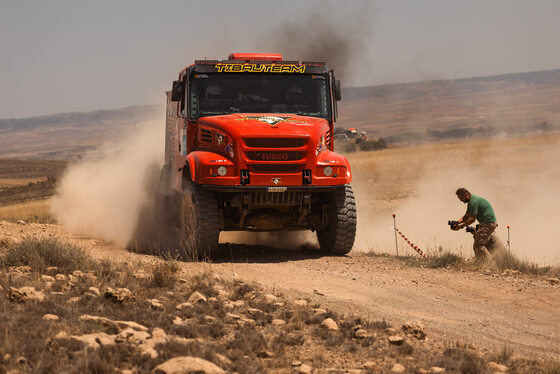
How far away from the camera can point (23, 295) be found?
24.2ft

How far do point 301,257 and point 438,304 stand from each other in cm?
395

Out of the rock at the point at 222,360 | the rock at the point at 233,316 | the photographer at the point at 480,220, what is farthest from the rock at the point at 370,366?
the photographer at the point at 480,220

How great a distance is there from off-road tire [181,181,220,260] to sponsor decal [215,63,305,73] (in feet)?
6.50

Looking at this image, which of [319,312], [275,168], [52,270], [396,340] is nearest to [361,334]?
[396,340]

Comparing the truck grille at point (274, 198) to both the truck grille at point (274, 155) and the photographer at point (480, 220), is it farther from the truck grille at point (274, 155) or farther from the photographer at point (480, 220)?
the photographer at point (480, 220)

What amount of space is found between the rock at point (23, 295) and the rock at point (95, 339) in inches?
49.9

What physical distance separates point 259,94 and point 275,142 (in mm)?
1352

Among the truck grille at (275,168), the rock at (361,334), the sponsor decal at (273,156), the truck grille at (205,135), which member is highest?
the truck grille at (205,135)

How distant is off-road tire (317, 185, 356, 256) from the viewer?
12625 millimetres

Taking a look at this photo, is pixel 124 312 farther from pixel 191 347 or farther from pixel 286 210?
pixel 286 210

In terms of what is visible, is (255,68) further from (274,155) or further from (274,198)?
(274,198)

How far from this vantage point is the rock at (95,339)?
6.20m

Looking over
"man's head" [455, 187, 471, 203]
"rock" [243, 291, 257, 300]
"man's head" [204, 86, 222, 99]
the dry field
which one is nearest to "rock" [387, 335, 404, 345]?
the dry field

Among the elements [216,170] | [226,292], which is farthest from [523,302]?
[216,170]
